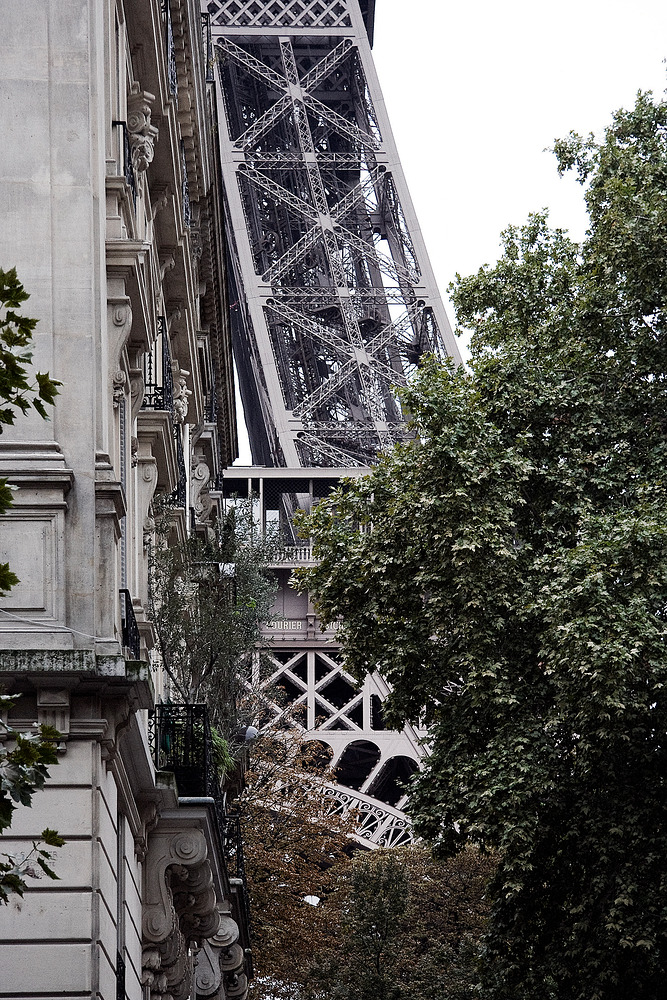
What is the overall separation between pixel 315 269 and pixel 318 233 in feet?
14.1

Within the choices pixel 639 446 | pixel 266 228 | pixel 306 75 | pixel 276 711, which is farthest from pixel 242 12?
pixel 639 446

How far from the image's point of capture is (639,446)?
23688 millimetres

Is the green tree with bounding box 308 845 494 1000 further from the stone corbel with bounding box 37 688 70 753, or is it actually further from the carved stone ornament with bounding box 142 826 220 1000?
the stone corbel with bounding box 37 688 70 753

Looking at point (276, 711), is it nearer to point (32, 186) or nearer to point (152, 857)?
point (152, 857)

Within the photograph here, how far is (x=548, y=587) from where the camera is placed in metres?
20.7

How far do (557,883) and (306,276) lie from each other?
6840 centimetres

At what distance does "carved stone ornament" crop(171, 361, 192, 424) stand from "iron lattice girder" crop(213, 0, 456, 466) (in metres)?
49.4

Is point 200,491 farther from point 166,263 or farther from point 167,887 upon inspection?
point 167,887

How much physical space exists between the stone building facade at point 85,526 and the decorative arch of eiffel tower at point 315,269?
49510 millimetres

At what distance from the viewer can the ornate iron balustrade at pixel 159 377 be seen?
18906 mm

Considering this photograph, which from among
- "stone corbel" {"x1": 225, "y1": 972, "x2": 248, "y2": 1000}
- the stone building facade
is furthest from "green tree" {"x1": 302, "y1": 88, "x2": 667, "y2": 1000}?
"stone corbel" {"x1": 225, "y1": 972, "x2": 248, "y2": 1000}

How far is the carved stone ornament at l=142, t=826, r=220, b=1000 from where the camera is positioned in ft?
56.7

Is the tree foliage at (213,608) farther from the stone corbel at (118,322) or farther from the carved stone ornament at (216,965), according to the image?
the carved stone ornament at (216,965)

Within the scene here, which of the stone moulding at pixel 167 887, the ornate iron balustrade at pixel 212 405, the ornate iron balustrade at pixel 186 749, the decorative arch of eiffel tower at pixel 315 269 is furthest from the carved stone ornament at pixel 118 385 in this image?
the decorative arch of eiffel tower at pixel 315 269
